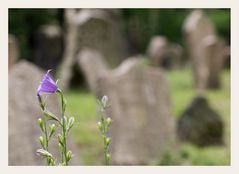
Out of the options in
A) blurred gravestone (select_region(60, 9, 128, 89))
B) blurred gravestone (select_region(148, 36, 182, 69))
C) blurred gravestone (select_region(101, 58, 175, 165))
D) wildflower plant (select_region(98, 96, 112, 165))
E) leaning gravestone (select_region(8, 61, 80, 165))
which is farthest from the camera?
blurred gravestone (select_region(148, 36, 182, 69))

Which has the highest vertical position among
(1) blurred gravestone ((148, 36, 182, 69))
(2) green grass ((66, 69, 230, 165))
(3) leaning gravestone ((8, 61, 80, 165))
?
(1) blurred gravestone ((148, 36, 182, 69))

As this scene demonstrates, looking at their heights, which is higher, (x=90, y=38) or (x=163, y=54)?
(x=90, y=38)

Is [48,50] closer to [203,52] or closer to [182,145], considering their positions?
[203,52]

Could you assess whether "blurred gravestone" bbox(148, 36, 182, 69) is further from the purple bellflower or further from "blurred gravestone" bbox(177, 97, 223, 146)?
the purple bellflower

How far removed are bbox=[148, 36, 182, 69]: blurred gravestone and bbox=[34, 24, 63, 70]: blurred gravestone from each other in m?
2.59

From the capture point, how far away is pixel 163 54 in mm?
17594

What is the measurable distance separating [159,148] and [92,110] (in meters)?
3.41

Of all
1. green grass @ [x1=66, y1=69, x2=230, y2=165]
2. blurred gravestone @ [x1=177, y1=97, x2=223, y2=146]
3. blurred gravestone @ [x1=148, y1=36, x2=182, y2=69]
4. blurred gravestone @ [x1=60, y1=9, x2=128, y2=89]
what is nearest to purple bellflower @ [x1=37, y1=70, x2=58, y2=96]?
green grass @ [x1=66, y1=69, x2=230, y2=165]

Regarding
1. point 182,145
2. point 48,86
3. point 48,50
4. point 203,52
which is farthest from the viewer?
point 48,50

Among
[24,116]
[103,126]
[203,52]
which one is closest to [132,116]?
[24,116]

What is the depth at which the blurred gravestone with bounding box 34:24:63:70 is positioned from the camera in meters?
16.0

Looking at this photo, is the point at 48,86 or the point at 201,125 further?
the point at 201,125

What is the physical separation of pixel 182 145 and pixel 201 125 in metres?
0.34

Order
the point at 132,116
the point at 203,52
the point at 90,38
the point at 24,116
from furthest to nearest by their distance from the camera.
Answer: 1. the point at 90,38
2. the point at 203,52
3. the point at 132,116
4. the point at 24,116
